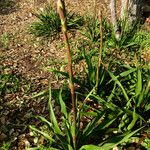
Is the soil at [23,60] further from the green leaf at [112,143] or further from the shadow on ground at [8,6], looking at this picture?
the green leaf at [112,143]

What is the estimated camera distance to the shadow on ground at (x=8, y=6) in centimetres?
752

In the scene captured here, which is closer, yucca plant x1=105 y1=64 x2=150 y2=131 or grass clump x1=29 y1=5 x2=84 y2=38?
yucca plant x1=105 y1=64 x2=150 y2=131

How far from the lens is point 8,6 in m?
7.78

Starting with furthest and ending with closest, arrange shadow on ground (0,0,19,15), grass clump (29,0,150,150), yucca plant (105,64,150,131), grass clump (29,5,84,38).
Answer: shadow on ground (0,0,19,15), grass clump (29,5,84,38), yucca plant (105,64,150,131), grass clump (29,0,150,150)

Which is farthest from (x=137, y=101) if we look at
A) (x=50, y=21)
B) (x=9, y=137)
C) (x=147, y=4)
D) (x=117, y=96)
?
(x=147, y=4)

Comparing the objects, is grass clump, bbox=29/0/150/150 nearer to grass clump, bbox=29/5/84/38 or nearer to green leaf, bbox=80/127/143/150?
green leaf, bbox=80/127/143/150

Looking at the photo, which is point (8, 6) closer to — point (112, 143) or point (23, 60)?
point (23, 60)

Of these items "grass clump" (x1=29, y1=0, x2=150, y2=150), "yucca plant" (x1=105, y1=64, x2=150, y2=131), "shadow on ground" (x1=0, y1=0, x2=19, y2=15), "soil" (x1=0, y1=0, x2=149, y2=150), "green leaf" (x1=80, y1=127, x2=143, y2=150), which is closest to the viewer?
"green leaf" (x1=80, y1=127, x2=143, y2=150)

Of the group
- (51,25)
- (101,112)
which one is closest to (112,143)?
(101,112)

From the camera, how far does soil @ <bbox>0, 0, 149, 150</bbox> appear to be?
13.4 ft

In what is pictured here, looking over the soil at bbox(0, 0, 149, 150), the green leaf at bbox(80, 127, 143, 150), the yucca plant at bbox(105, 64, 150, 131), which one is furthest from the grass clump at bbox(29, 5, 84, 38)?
the green leaf at bbox(80, 127, 143, 150)

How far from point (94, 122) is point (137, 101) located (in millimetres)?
715

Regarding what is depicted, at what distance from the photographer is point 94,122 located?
338 cm

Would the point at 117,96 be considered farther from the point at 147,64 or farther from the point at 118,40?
the point at 118,40
